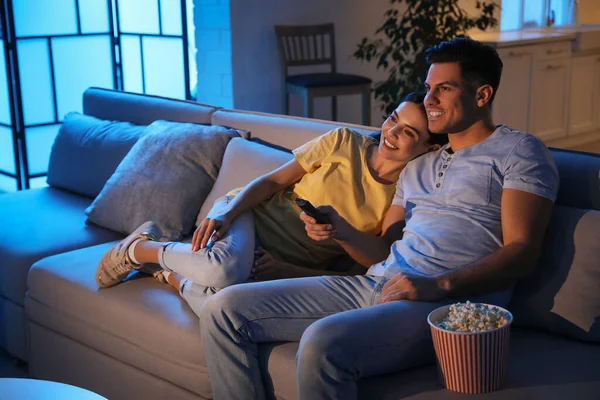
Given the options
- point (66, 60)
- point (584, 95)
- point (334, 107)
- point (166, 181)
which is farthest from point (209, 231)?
point (584, 95)

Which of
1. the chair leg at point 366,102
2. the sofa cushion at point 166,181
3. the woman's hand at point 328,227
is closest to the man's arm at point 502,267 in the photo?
the woman's hand at point 328,227

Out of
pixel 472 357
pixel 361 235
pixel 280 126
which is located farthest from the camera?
pixel 280 126

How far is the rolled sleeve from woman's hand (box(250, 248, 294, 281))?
0.66 meters

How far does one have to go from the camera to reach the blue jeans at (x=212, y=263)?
81.7 inches

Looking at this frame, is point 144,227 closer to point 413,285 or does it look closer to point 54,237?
point 54,237

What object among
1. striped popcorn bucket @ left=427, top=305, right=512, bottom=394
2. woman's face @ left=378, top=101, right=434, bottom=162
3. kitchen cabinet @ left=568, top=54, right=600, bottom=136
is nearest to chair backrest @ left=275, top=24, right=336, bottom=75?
kitchen cabinet @ left=568, top=54, right=600, bottom=136

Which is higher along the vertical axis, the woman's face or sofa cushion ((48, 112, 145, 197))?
the woman's face

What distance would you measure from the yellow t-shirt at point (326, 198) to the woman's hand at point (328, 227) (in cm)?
16

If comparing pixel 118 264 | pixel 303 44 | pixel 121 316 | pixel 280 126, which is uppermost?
pixel 303 44

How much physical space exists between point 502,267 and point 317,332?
45 cm

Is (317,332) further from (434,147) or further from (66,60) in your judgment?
(66,60)

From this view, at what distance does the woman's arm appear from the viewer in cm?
219

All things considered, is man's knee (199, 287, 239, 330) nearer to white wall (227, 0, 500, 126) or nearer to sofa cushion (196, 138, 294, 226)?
sofa cushion (196, 138, 294, 226)

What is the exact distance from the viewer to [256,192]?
2320 millimetres
